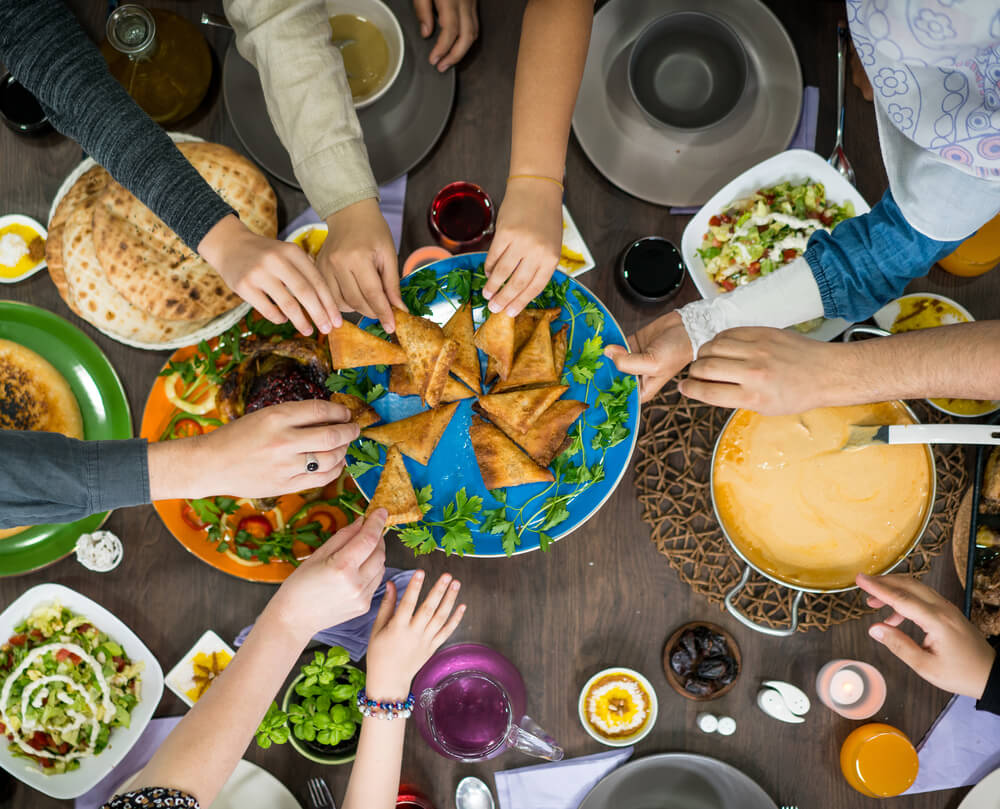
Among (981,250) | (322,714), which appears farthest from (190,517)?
(981,250)

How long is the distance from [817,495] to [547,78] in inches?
44.8

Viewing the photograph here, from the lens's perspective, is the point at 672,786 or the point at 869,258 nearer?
the point at 869,258

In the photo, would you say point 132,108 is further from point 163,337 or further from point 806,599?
point 806,599

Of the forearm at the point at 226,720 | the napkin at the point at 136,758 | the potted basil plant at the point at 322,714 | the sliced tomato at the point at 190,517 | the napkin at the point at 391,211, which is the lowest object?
the napkin at the point at 136,758

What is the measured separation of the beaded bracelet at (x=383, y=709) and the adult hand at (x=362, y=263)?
0.82 meters

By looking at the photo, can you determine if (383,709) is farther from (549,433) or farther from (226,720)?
A: (549,433)

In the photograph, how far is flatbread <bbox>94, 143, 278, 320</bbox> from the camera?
5.14ft

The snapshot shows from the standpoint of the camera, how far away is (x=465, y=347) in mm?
1553

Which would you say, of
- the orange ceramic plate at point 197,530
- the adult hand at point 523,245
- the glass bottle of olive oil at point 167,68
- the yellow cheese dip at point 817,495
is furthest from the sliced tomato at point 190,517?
the yellow cheese dip at point 817,495

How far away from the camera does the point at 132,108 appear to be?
1.44m

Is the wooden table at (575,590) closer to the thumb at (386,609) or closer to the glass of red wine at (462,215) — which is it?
the glass of red wine at (462,215)

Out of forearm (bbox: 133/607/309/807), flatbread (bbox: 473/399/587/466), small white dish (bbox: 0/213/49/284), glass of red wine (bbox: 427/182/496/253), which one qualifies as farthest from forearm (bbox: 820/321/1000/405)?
small white dish (bbox: 0/213/49/284)

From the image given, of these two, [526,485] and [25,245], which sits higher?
[25,245]

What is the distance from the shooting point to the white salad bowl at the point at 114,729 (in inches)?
63.7
